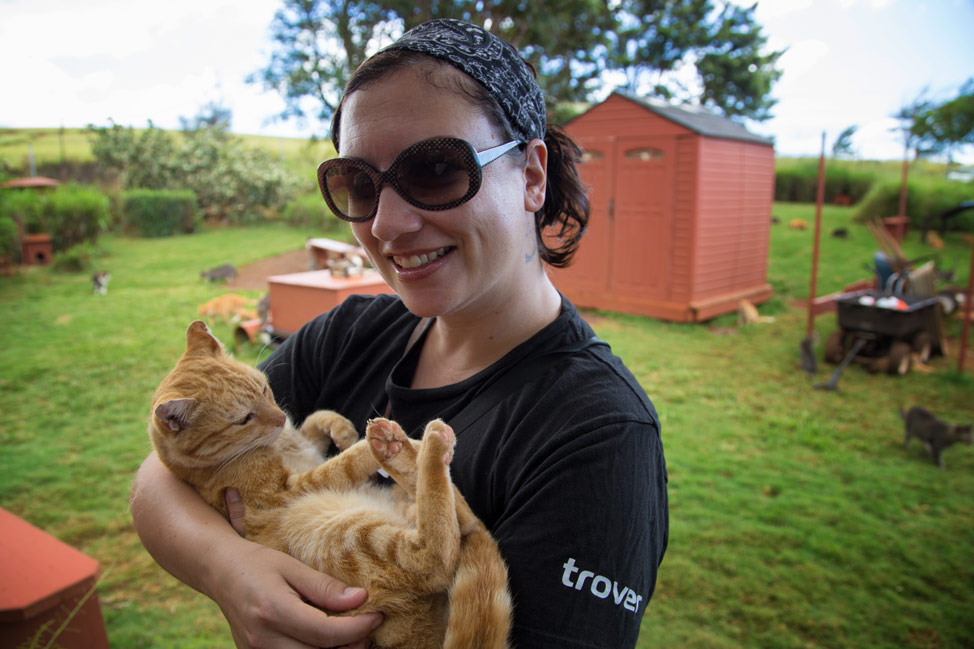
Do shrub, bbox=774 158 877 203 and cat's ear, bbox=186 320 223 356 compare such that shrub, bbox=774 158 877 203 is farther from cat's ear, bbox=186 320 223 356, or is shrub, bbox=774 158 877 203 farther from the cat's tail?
the cat's tail

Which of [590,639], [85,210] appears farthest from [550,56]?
[590,639]

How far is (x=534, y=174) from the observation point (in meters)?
1.50

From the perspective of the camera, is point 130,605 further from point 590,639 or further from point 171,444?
point 590,639

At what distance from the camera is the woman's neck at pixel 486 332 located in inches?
58.8

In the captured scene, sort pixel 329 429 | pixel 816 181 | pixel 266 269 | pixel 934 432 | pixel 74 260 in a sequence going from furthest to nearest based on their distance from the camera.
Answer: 1. pixel 816 181
2. pixel 266 269
3. pixel 74 260
4. pixel 934 432
5. pixel 329 429

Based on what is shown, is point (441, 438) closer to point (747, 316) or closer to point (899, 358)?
point (899, 358)

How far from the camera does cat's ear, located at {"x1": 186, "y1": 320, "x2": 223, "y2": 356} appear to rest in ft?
6.68

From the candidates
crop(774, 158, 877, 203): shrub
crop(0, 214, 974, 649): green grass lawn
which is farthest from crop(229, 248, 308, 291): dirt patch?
crop(774, 158, 877, 203): shrub

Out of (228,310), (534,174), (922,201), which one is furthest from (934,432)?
(922,201)

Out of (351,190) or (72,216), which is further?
(72,216)

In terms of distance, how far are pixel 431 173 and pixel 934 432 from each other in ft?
20.2

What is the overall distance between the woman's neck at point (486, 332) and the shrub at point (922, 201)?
16531mm

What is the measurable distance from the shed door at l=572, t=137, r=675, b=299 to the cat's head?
9073 mm

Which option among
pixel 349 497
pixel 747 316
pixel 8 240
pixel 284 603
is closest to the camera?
pixel 284 603
